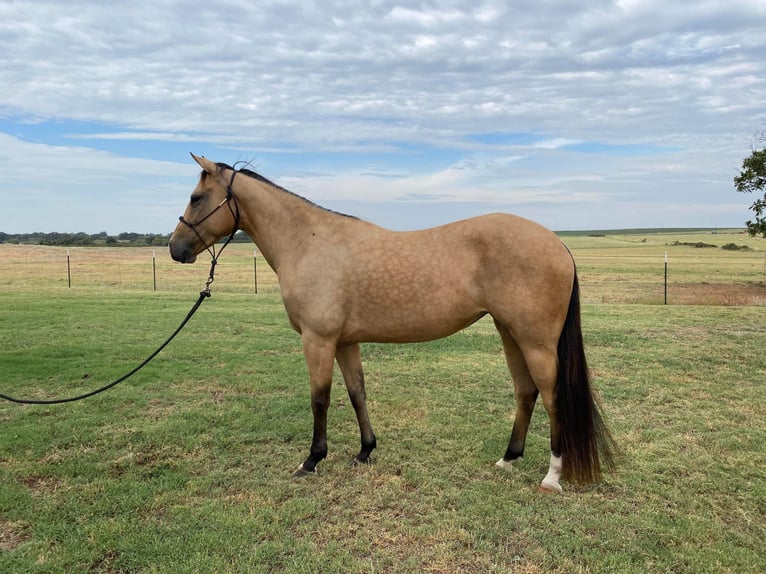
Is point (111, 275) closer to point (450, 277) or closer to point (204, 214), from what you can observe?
point (204, 214)

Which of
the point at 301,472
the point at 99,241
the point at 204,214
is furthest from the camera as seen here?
the point at 99,241

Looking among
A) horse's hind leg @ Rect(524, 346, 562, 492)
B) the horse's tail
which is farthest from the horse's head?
the horse's tail

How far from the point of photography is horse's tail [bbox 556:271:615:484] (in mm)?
3639

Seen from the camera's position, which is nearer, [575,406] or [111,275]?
[575,406]

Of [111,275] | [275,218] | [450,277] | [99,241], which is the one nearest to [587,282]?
[450,277]

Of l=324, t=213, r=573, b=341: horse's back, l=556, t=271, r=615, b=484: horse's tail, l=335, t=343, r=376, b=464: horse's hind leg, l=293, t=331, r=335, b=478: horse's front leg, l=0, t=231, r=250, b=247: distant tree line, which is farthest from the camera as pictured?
l=0, t=231, r=250, b=247: distant tree line

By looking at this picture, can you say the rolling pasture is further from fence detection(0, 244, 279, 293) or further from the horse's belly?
fence detection(0, 244, 279, 293)

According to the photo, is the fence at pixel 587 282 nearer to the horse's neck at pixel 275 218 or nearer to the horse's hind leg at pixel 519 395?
the horse's neck at pixel 275 218

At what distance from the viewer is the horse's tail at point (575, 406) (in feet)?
11.9

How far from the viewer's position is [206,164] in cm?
398

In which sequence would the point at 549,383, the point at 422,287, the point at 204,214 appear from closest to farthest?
the point at 549,383
the point at 422,287
the point at 204,214

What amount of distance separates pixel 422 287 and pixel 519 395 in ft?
4.20

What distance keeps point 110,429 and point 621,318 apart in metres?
10.3

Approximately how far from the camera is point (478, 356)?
7828 millimetres
